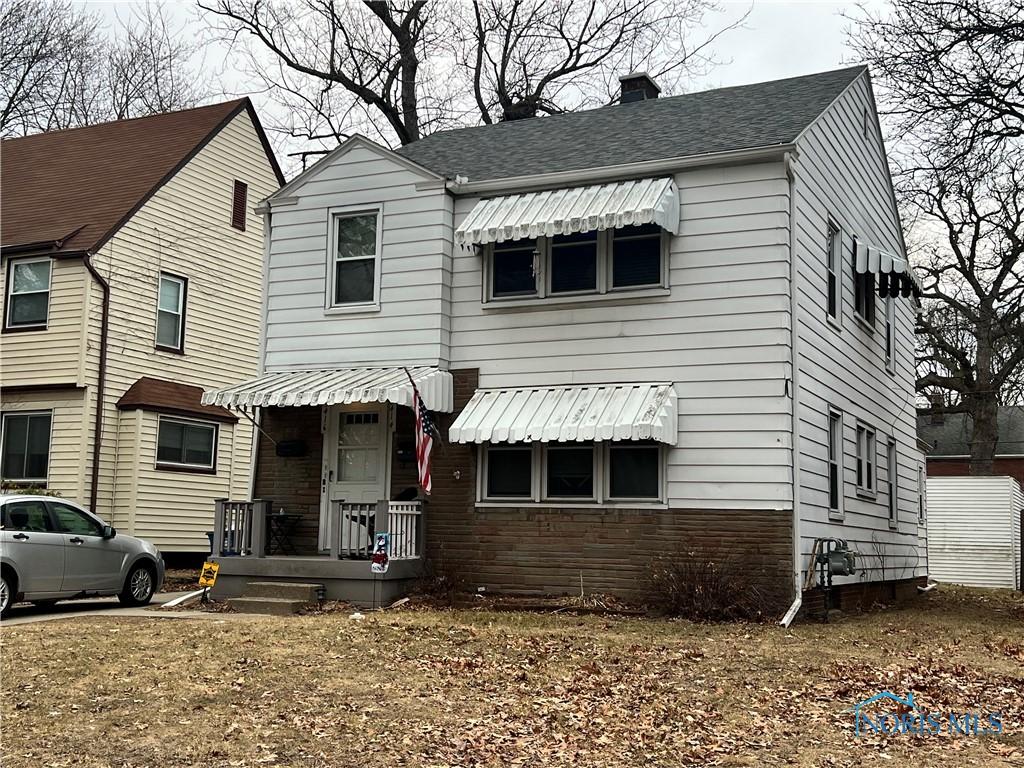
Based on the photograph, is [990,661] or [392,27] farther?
[392,27]

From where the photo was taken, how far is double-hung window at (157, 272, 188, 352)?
2377cm

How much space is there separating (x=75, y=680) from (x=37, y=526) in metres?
5.58

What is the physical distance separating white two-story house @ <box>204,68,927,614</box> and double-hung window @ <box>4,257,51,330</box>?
6917 mm

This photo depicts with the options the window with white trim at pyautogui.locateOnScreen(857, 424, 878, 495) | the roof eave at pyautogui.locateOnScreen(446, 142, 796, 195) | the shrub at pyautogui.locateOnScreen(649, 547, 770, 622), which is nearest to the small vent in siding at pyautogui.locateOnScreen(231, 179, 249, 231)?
the roof eave at pyautogui.locateOnScreen(446, 142, 796, 195)

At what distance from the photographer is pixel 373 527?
1584 centimetres

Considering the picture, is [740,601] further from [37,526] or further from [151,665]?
[37,526]

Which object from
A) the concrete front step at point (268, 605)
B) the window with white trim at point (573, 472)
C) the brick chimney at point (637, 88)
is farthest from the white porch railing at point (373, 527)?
the brick chimney at point (637, 88)

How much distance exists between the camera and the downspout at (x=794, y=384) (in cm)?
1387

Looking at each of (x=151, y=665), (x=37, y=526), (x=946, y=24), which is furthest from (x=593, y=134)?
(x=151, y=665)

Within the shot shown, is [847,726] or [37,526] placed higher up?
[37,526]

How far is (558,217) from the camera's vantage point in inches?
594

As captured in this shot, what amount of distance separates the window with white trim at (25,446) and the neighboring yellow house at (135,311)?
0.03 meters

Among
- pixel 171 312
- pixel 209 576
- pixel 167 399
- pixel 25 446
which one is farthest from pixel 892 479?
pixel 25 446

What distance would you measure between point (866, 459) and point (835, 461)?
223cm
